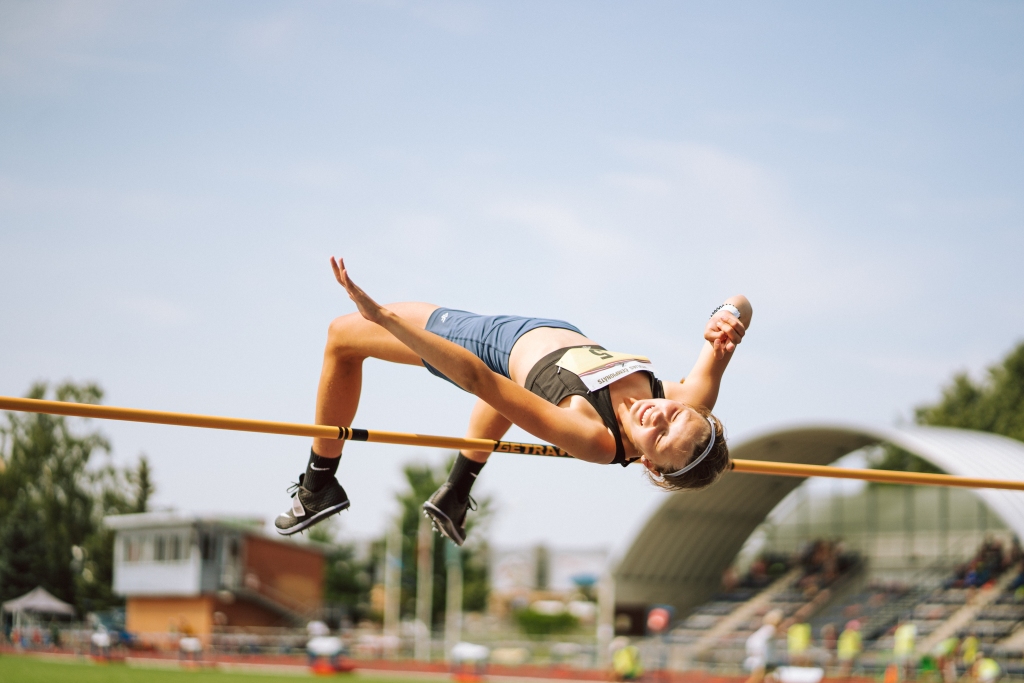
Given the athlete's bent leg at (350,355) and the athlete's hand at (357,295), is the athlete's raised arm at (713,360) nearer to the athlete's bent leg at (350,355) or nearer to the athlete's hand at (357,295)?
the athlete's bent leg at (350,355)

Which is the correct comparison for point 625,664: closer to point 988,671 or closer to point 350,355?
point 988,671

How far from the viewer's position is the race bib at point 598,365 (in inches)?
149

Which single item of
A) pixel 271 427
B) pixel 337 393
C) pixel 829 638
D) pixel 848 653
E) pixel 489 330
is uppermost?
pixel 489 330

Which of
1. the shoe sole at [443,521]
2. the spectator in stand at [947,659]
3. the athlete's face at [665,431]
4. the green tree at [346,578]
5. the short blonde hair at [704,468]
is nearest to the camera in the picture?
the athlete's face at [665,431]

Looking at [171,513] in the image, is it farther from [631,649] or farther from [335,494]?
[335,494]

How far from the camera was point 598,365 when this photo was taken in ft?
12.7

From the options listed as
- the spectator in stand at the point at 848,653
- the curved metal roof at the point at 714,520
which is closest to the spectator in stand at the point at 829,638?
the spectator in stand at the point at 848,653

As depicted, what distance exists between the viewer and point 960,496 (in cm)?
2681

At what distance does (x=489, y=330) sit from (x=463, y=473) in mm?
869

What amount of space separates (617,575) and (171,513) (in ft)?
45.8

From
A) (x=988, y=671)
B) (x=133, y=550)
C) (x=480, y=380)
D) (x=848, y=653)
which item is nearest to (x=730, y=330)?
(x=480, y=380)

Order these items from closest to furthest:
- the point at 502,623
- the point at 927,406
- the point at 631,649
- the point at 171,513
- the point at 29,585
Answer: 1. the point at 631,649
2. the point at 29,585
3. the point at 171,513
4. the point at 502,623
5. the point at 927,406

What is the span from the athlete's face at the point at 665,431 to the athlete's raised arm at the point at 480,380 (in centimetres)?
22

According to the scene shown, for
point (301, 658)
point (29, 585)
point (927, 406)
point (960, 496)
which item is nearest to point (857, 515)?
point (960, 496)
